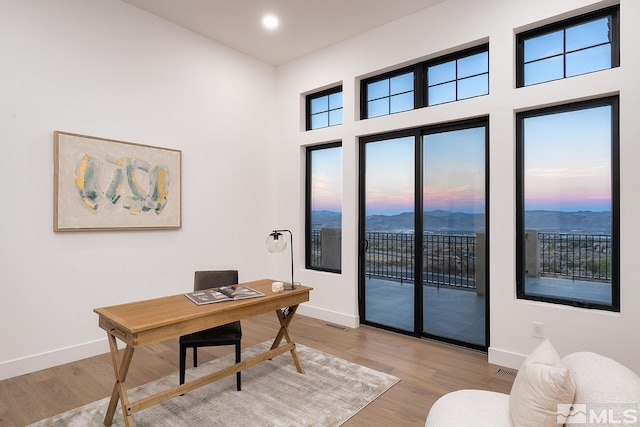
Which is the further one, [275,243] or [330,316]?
[330,316]

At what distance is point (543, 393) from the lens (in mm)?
1478

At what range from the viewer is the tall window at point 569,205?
119 inches

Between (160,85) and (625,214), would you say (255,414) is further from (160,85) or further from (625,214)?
(160,85)

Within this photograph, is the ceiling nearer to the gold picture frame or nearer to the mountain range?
the gold picture frame

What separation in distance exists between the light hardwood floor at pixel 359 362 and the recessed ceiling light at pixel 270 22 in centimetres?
362

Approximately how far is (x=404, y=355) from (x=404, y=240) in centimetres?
129

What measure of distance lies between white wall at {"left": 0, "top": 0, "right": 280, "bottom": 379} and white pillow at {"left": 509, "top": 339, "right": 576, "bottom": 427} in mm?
3660

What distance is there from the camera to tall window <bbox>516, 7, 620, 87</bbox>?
3025 mm

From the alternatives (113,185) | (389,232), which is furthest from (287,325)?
(113,185)

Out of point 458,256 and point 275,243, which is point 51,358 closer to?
point 275,243

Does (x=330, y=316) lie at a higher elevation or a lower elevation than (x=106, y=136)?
lower

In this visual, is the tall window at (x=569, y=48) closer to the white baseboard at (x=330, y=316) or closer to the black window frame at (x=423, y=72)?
the black window frame at (x=423, y=72)

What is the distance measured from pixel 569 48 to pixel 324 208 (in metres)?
3.17

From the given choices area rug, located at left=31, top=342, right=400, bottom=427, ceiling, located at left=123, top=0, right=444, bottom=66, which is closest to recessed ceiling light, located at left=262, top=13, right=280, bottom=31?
ceiling, located at left=123, top=0, right=444, bottom=66
